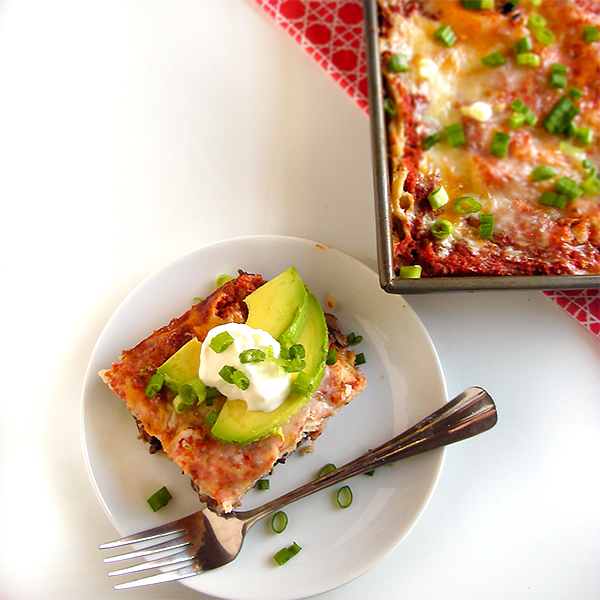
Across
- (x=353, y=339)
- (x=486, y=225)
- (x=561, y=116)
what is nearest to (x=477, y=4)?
(x=561, y=116)

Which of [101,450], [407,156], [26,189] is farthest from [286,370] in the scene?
[26,189]

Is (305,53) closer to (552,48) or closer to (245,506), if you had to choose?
(552,48)

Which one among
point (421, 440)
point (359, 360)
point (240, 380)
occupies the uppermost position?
point (240, 380)

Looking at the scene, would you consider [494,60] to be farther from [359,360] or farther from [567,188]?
[359,360]

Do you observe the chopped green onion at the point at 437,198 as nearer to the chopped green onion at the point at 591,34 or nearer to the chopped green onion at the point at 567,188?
the chopped green onion at the point at 567,188

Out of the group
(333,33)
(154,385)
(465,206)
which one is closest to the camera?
(154,385)

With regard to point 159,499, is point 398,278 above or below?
above
